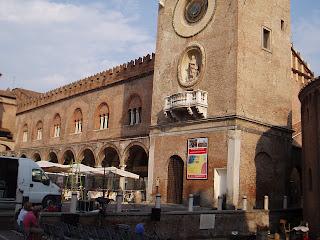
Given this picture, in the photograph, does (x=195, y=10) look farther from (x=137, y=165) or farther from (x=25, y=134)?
(x=25, y=134)

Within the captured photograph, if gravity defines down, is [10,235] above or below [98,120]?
below

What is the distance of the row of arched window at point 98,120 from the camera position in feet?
89.1

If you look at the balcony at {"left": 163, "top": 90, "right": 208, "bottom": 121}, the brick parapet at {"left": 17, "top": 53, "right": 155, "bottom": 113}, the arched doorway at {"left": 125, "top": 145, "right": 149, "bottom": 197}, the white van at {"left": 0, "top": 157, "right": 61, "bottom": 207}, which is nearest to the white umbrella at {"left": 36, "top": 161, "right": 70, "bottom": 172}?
the arched doorway at {"left": 125, "top": 145, "right": 149, "bottom": 197}

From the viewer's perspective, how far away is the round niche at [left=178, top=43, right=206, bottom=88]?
21.7m

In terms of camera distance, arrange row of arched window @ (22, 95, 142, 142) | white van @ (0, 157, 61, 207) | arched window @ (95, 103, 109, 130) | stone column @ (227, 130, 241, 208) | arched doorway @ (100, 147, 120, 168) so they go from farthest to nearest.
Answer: arched window @ (95, 103, 109, 130)
arched doorway @ (100, 147, 120, 168)
row of arched window @ (22, 95, 142, 142)
stone column @ (227, 130, 241, 208)
white van @ (0, 157, 61, 207)

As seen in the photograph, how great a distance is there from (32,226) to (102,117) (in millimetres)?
20450

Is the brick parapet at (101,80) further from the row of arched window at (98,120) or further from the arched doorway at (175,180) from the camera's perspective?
the arched doorway at (175,180)

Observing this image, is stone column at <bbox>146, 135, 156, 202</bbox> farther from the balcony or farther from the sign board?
the sign board

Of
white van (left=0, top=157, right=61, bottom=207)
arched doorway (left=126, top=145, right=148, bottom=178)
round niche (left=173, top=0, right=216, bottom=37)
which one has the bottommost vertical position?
white van (left=0, top=157, right=61, bottom=207)

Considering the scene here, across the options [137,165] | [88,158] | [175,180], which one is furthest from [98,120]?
[175,180]

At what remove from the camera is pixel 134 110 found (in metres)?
27.4

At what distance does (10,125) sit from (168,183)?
1036 inches

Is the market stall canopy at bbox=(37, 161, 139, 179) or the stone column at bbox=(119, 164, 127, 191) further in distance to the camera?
the stone column at bbox=(119, 164, 127, 191)

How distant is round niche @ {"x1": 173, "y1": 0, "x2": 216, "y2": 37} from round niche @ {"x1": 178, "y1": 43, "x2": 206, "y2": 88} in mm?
931
